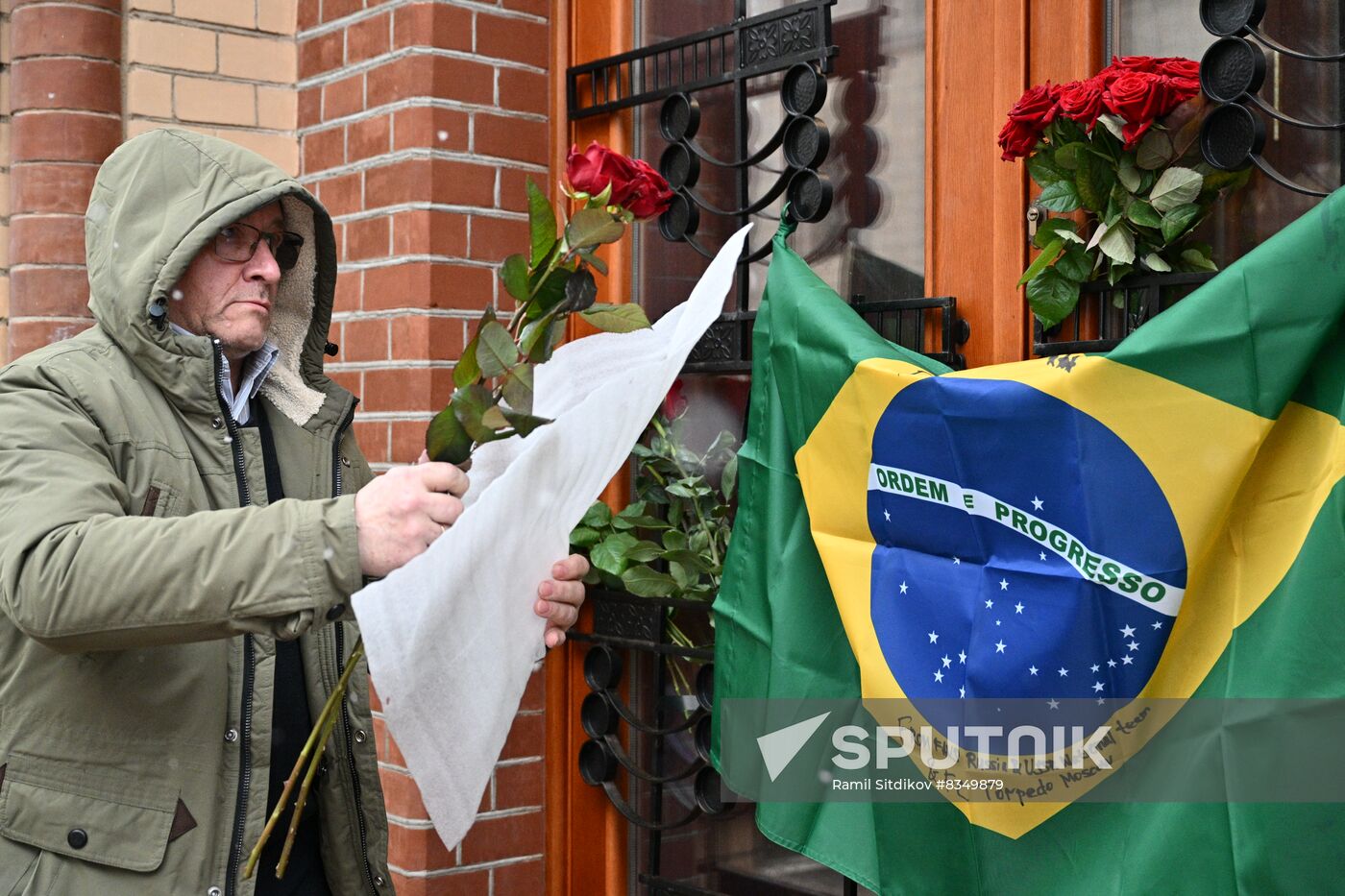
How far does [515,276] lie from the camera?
5.63 ft

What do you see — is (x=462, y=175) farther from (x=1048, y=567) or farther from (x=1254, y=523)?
(x=1254, y=523)

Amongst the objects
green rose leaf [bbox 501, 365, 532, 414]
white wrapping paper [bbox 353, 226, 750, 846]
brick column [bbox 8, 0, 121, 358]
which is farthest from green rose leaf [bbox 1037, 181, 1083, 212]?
brick column [bbox 8, 0, 121, 358]

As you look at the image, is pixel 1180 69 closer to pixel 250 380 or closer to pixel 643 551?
pixel 643 551

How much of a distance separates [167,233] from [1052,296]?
136 cm

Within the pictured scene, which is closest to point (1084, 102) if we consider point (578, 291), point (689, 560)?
point (578, 291)

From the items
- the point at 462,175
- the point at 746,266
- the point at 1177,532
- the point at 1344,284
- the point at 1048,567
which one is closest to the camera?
the point at 1344,284

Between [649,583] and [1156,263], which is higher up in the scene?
[1156,263]

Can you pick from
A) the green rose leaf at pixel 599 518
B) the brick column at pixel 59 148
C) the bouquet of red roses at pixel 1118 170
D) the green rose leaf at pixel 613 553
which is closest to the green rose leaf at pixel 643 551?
the green rose leaf at pixel 613 553

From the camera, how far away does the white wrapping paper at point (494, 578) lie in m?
1.61

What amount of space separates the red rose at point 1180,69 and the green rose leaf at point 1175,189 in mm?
124

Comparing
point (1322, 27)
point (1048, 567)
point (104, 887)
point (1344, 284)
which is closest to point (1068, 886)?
point (1048, 567)

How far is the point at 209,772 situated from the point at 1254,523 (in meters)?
1.48

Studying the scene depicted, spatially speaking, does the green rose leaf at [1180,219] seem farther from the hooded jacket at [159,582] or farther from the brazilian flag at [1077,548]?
the hooded jacket at [159,582]

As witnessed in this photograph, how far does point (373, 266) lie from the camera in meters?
3.17
